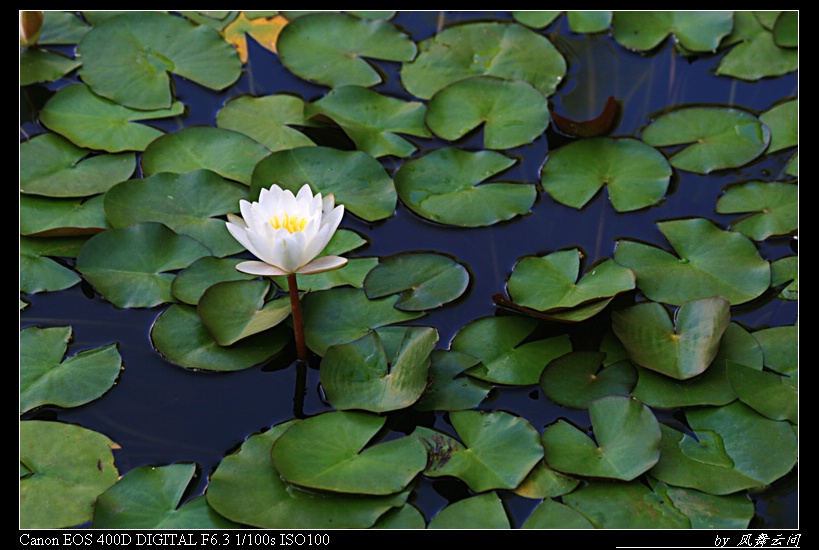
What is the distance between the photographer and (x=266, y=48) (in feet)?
11.1

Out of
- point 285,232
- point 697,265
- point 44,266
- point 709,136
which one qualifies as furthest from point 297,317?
point 709,136

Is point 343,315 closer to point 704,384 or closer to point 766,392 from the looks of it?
point 704,384

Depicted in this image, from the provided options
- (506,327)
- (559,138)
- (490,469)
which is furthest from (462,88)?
(490,469)

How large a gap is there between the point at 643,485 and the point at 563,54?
6.87 feet

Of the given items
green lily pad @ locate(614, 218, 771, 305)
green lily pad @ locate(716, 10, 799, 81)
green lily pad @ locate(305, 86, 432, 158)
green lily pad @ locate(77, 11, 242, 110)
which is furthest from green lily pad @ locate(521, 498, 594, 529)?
green lily pad @ locate(716, 10, 799, 81)

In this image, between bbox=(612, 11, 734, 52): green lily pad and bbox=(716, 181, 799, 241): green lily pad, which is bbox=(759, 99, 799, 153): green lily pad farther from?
bbox=(612, 11, 734, 52): green lily pad

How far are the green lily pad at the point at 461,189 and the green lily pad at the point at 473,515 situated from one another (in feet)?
3.41

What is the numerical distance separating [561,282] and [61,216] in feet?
5.52

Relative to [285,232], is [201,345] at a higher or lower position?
lower

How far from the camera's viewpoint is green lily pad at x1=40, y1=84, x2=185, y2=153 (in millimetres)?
2855

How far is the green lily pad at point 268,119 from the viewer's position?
291 cm

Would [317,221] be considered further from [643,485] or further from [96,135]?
[96,135]

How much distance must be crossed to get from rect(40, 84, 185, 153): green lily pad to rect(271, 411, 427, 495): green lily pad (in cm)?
144

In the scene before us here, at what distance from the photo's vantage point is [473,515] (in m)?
1.84
